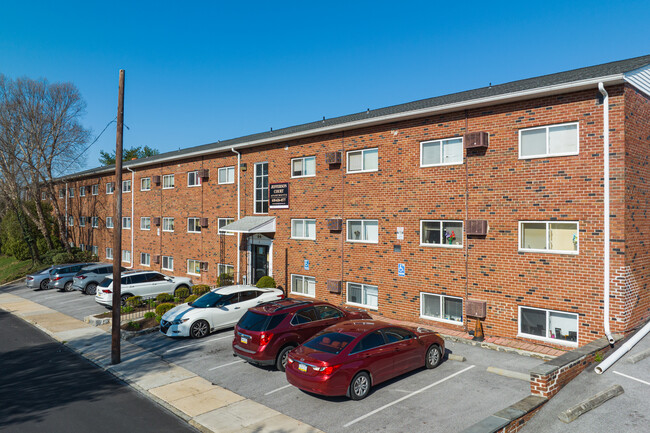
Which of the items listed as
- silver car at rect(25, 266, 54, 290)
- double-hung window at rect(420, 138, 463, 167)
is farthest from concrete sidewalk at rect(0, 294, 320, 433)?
silver car at rect(25, 266, 54, 290)

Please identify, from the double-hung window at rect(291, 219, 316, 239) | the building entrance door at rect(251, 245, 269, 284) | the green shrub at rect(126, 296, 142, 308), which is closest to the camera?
the double-hung window at rect(291, 219, 316, 239)

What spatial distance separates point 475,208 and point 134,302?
15.2 m

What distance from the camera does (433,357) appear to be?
1092 cm

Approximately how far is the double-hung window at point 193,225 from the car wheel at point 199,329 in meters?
11.3

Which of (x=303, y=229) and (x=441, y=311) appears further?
(x=303, y=229)

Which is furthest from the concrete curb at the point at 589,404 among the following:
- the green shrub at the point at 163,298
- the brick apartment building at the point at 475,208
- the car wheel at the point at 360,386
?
the green shrub at the point at 163,298

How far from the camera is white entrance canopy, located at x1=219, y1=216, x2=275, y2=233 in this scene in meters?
19.8

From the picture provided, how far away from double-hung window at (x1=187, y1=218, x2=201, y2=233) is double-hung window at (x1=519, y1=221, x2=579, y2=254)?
1839cm

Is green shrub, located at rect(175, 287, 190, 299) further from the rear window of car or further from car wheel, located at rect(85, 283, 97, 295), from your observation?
the rear window of car

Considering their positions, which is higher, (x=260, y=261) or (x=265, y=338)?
(x=260, y=261)

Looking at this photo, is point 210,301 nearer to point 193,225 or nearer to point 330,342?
point 330,342

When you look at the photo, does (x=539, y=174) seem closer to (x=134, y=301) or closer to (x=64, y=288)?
(x=134, y=301)

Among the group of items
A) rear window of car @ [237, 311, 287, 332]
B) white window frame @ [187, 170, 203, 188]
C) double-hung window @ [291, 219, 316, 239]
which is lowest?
rear window of car @ [237, 311, 287, 332]

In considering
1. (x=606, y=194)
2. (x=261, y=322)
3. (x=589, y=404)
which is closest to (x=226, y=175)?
(x=261, y=322)
